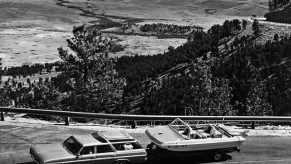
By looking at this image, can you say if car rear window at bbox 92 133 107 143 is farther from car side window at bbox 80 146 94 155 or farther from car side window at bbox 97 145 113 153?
car side window at bbox 80 146 94 155

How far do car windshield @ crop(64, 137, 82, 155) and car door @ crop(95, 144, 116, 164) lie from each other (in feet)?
2.30

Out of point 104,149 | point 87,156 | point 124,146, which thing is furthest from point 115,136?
point 87,156

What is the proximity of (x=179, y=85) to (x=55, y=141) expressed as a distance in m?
38.7

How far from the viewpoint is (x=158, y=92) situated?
5528 centimetres

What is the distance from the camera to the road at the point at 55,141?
664 inches

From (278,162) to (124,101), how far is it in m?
42.2

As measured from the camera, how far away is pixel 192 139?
16.0 meters

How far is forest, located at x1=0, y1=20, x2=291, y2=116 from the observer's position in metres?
43.8

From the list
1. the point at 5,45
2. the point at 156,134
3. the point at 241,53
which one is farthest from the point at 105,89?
the point at 5,45

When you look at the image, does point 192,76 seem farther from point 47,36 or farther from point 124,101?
point 47,36

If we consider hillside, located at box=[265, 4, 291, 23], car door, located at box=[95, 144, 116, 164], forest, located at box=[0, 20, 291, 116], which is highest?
hillside, located at box=[265, 4, 291, 23]

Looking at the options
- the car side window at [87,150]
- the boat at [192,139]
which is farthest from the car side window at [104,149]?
the boat at [192,139]

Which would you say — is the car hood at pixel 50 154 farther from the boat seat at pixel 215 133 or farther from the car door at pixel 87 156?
the boat seat at pixel 215 133

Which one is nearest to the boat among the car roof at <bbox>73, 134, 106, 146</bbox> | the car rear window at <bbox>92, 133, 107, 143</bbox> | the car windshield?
the car rear window at <bbox>92, 133, 107, 143</bbox>
